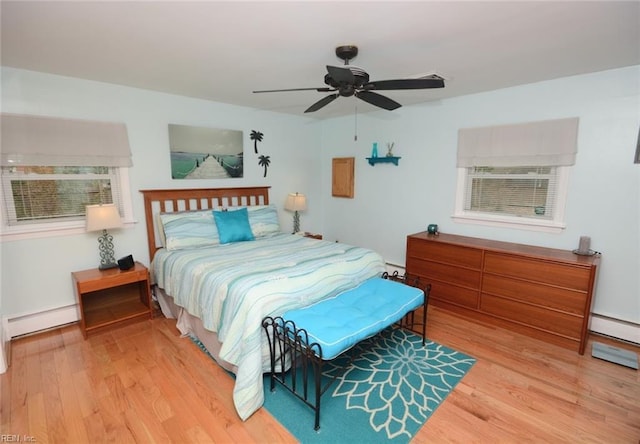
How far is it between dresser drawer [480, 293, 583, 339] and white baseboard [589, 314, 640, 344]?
1.60 feet

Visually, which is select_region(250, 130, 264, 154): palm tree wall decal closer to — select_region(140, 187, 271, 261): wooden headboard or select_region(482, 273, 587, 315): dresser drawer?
select_region(140, 187, 271, 261): wooden headboard

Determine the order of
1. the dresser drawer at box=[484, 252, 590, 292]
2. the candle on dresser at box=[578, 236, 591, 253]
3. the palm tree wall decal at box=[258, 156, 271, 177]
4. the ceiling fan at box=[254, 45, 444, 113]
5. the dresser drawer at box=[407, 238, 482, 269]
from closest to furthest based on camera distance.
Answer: the ceiling fan at box=[254, 45, 444, 113], the dresser drawer at box=[484, 252, 590, 292], the candle on dresser at box=[578, 236, 591, 253], the dresser drawer at box=[407, 238, 482, 269], the palm tree wall decal at box=[258, 156, 271, 177]

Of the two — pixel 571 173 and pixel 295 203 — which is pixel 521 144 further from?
pixel 295 203

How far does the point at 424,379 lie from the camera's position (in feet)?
7.43

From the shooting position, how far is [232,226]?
11.6 ft

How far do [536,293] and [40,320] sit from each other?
4675 mm

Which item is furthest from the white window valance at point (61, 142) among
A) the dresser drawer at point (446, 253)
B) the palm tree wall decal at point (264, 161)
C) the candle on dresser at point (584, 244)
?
the candle on dresser at point (584, 244)

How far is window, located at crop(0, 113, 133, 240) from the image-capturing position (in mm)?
2641

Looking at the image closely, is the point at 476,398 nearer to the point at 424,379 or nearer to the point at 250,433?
the point at 424,379

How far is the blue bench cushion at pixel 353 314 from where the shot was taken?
1.90 meters

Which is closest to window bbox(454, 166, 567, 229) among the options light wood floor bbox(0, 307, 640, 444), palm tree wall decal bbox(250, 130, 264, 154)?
light wood floor bbox(0, 307, 640, 444)

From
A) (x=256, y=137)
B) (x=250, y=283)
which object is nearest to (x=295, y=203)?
(x=256, y=137)

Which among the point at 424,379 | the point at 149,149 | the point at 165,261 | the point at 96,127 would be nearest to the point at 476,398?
the point at 424,379

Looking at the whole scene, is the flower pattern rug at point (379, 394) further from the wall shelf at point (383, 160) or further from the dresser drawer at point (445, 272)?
the wall shelf at point (383, 160)
